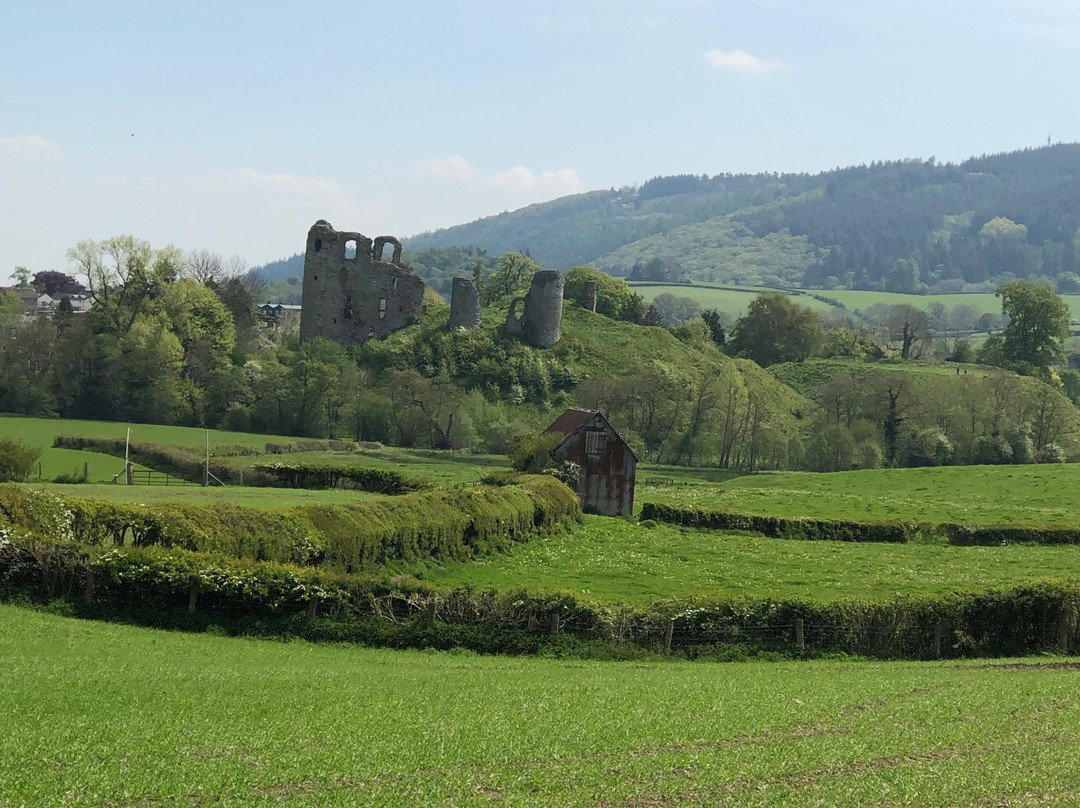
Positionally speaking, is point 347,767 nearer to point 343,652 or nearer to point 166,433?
point 343,652

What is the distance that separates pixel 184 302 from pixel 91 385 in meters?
12.6

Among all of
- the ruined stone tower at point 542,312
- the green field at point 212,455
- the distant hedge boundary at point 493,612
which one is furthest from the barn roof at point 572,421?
the ruined stone tower at point 542,312

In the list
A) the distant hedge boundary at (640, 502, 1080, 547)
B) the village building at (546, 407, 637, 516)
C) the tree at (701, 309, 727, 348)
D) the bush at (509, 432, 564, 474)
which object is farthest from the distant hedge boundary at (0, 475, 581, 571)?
the tree at (701, 309, 727, 348)

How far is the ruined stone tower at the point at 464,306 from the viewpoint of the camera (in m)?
106

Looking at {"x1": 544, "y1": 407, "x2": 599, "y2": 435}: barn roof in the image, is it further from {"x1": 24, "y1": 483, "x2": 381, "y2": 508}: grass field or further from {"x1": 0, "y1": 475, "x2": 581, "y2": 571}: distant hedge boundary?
{"x1": 0, "y1": 475, "x2": 581, "y2": 571}: distant hedge boundary

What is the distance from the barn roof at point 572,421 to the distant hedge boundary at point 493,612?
1077 inches

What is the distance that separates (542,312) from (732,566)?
2607 inches

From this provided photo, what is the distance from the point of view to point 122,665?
2089cm

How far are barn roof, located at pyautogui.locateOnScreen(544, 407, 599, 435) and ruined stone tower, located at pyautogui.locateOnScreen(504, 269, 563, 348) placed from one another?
→ 4453 cm

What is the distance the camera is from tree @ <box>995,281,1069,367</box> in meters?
123

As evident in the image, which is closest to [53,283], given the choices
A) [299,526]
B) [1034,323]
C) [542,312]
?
[542,312]

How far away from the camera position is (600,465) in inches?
2226

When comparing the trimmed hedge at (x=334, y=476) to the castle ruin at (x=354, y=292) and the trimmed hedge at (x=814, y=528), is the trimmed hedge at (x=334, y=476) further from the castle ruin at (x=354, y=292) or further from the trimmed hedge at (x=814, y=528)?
the castle ruin at (x=354, y=292)

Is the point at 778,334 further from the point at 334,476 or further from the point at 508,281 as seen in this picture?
the point at 334,476
